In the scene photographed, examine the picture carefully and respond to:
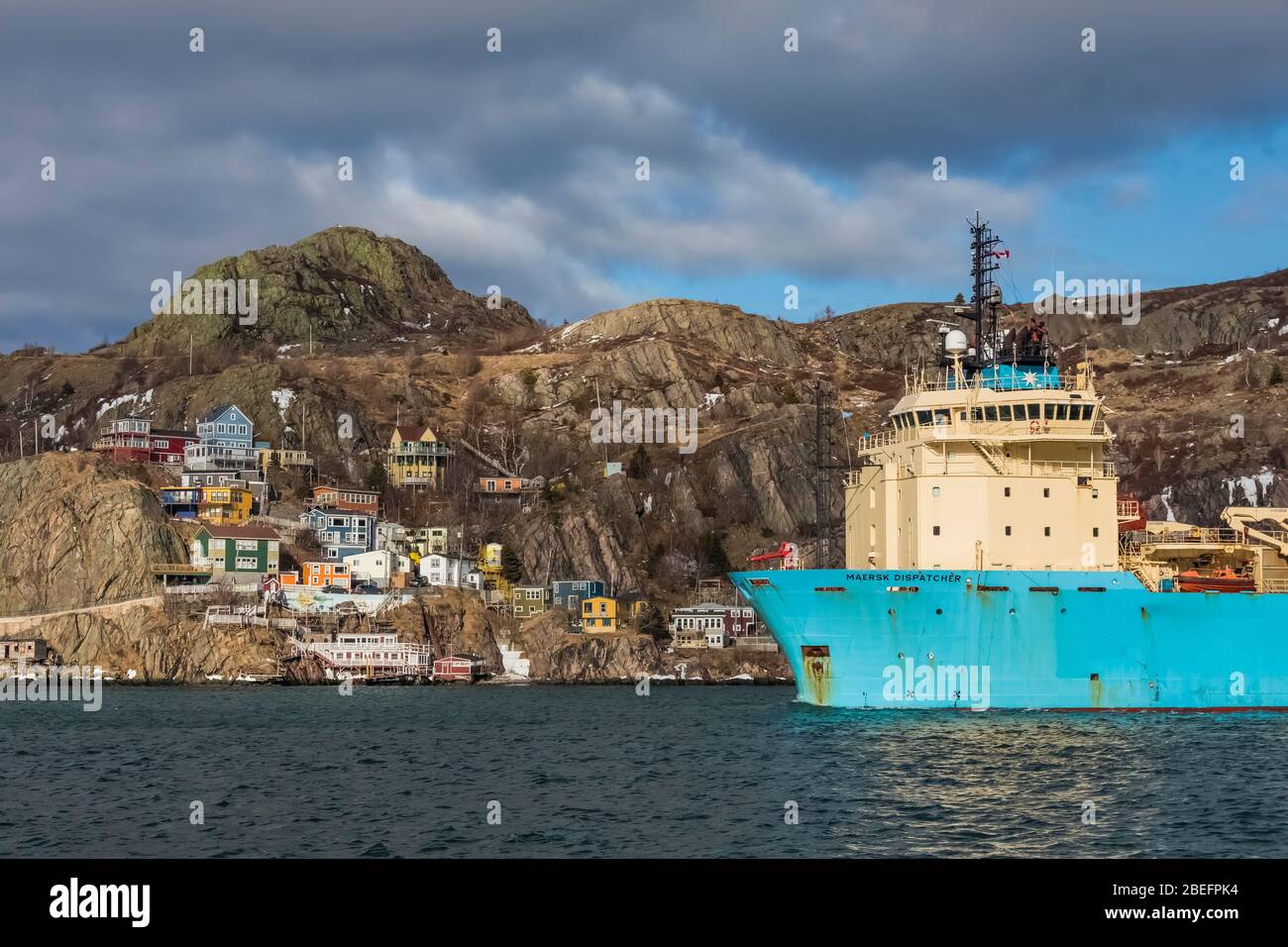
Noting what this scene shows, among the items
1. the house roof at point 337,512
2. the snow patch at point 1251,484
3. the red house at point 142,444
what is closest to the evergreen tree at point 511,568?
the house roof at point 337,512

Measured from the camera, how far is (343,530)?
13800cm

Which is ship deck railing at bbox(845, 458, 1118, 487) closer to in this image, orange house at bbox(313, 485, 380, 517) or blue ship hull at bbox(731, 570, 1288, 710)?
blue ship hull at bbox(731, 570, 1288, 710)

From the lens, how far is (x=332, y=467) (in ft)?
530

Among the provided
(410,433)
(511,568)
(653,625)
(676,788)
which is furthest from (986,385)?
(410,433)

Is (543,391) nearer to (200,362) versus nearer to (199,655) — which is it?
(200,362)

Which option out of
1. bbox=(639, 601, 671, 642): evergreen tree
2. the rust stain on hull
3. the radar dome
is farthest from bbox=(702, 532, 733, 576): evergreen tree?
the rust stain on hull

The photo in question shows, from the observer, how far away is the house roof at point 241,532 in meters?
127

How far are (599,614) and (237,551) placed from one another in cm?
3357

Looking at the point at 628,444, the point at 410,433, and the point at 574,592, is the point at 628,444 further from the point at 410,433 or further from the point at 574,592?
the point at 574,592

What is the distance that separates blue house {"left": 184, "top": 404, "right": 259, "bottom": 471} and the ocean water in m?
89.0

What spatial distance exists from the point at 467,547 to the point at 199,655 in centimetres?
3722

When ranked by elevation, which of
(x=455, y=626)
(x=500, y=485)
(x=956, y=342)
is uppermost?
(x=956, y=342)

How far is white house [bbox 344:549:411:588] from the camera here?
431 feet

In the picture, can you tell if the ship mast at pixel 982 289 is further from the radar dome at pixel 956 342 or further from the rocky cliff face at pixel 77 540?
the rocky cliff face at pixel 77 540
